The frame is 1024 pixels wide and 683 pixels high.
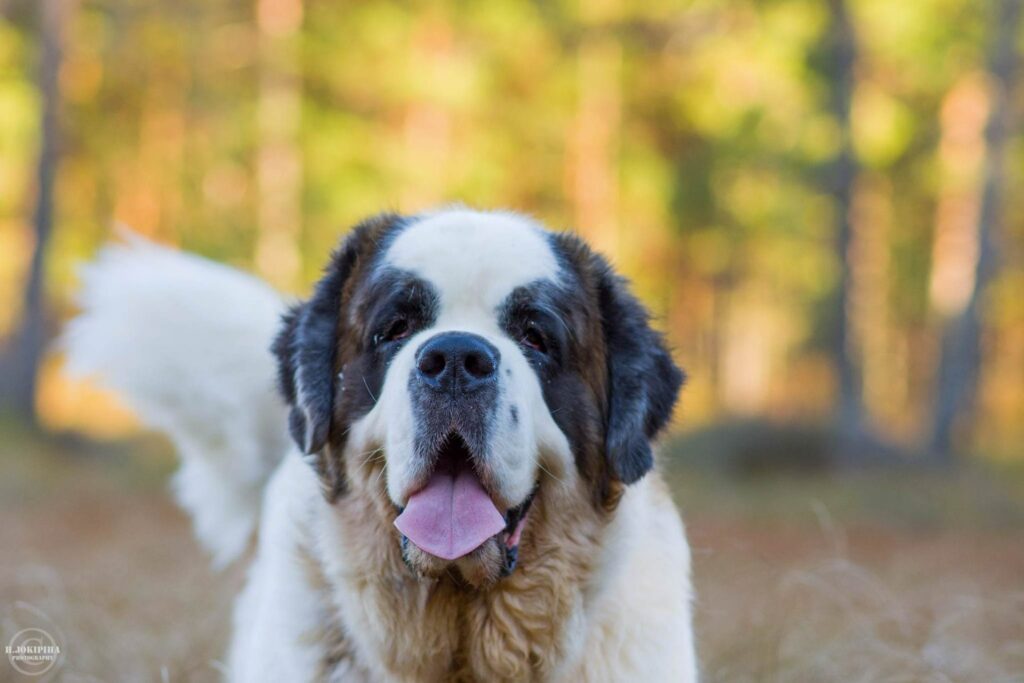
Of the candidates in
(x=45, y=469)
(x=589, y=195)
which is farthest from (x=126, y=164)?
(x=45, y=469)

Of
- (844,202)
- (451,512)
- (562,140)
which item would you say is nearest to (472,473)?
(451,512)

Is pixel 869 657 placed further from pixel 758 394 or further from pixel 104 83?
pixel 758 394

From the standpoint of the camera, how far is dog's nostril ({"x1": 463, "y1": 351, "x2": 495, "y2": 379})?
2.46 meters

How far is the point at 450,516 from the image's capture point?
8.38ft

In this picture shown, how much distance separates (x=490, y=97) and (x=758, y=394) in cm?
1174

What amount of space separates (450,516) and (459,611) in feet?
1.05

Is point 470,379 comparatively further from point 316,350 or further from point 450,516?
point 316,350

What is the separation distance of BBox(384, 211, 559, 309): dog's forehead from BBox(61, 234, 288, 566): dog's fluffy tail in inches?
46.5

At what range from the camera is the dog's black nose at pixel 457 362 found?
244 centimetres

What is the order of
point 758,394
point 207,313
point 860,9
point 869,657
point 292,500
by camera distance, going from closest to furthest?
1. point 292,500
2. point 869,657
3. point 207,313
4. point 860,9
5. point 758,394

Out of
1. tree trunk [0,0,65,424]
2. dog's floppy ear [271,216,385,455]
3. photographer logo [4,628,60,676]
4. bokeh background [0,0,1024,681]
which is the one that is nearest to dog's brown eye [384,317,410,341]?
dog's floppy ear [271,216,385,455]

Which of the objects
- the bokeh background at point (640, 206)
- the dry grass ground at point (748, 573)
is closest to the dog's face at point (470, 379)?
the bokeh background at point (640, 206)

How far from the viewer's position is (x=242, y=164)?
1712 cm

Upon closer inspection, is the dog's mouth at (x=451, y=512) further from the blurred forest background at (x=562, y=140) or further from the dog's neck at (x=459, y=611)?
the blurred forest background at (x=562, y=140)
